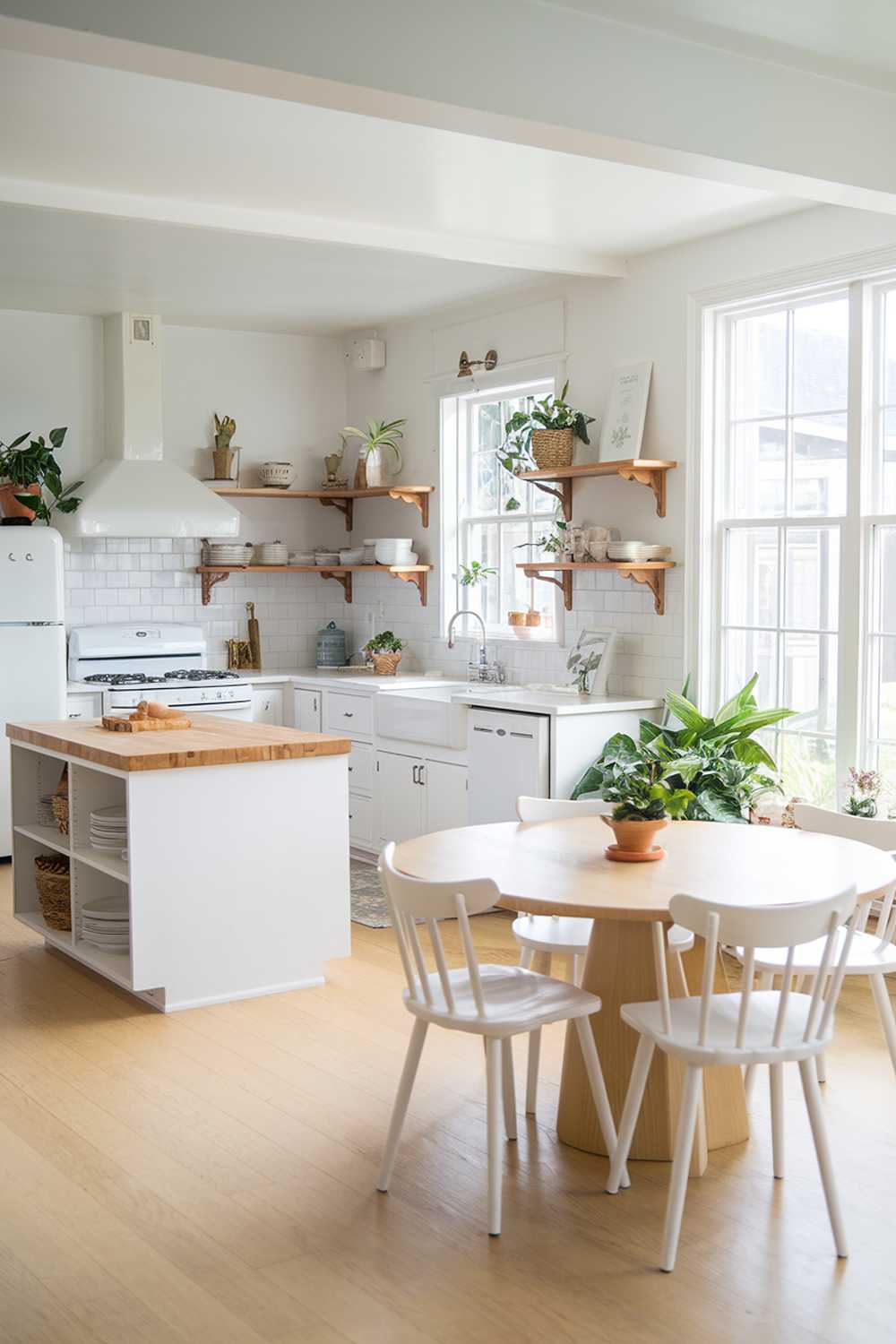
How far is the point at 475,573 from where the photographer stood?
741 cm

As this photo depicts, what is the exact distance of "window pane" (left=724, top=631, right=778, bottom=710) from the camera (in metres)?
5.75

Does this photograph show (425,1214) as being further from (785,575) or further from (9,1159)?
(785,575)

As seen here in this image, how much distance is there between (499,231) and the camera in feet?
19.2

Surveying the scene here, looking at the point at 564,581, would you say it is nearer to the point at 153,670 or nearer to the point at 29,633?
the point at 153,670

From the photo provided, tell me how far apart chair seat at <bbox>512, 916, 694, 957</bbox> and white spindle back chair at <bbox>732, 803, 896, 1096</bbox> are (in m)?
0.16

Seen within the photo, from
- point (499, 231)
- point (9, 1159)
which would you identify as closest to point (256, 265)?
point (499, 231)

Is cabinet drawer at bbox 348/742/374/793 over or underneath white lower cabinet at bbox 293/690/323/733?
underneath

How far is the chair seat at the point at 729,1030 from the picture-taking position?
2.91 metres

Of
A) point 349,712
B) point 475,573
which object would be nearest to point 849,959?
point 349,712

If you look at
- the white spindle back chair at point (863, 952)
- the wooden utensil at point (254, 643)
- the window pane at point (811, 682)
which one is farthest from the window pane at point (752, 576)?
the wooden utensil at point (254, 643)

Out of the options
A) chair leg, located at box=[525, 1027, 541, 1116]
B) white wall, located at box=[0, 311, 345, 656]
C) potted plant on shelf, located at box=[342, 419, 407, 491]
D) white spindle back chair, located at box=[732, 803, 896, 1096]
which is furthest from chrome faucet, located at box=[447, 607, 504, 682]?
chair leg, located at box=[525, 1027, 541, 1116]

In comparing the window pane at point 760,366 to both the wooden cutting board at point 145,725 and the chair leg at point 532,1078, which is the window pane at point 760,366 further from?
the chair leg at point 532,1078

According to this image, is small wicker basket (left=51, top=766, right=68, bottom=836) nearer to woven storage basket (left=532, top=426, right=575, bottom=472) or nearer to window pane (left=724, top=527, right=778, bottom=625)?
woven storage basket (left=532, top=426, right=575, bottom=472)

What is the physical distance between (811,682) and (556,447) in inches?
67.7
